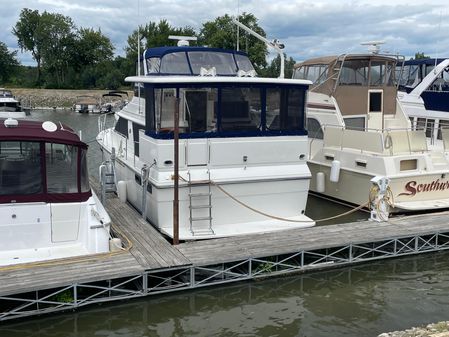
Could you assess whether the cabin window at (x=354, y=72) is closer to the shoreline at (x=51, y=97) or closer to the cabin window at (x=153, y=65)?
the cabin window at (x=153, y=65)

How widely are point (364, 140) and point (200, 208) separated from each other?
5.63 meters

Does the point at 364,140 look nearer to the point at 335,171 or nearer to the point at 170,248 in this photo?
the point at 335,171

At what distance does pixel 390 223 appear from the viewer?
35.2ft

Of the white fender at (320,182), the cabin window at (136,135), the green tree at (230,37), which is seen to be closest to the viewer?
the cabin window at (136,135)

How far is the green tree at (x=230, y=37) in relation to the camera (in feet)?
164

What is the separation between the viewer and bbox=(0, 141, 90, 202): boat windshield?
8188 mm

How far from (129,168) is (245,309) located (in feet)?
16.7

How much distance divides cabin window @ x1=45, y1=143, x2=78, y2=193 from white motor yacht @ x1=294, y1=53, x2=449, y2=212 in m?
7.10

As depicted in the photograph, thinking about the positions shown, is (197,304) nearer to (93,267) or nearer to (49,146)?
(93,267)

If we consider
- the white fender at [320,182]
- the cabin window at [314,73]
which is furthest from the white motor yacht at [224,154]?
the cabin window at [314,73]

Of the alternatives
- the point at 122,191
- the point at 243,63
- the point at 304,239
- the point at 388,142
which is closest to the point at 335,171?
the point at 388,142

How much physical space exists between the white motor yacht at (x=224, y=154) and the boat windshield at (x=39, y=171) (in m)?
1.72

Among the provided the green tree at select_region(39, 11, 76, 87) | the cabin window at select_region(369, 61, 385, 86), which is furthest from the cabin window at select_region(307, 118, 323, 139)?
the green tree at select_region(39, 11, 76, 87)

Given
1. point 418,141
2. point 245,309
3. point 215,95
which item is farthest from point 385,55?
point 245,309
